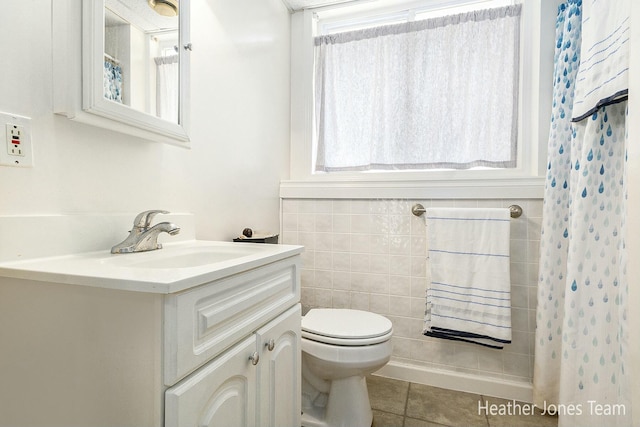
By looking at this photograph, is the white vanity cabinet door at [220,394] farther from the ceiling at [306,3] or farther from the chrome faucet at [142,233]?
the ceiling at [306,3]

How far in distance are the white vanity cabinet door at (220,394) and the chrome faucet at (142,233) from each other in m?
0.40

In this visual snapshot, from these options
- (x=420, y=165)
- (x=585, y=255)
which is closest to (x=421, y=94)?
(x=420, y=165)

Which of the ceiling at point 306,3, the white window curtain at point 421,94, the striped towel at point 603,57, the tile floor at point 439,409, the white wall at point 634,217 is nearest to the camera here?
the white wall at point 634,217

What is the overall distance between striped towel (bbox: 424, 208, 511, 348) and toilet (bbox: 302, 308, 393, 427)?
1.31 ft

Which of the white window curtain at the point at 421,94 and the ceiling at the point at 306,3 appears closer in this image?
the white window curtain at the point at 421,94

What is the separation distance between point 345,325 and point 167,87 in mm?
1142

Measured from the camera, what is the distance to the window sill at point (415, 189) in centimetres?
159

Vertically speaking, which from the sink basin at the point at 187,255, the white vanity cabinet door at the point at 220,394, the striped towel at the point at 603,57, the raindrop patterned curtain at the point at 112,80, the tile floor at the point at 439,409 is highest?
the striped towel at the point at 603,57

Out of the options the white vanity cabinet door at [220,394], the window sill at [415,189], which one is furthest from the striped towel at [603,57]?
the white vanity cabinet door at [220,394]

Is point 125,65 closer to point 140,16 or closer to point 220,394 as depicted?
point 140,16

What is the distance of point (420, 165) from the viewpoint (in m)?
1.88

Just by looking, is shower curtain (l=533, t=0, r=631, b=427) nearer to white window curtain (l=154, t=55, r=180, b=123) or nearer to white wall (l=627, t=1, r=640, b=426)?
white wall (l=627, t=1, r=640, b=426)

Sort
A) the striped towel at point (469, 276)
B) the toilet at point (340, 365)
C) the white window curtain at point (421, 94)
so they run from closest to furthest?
the toilet at point (340, 365), the striped towel at point (469, 276), the white window curtain at point (421, 94)

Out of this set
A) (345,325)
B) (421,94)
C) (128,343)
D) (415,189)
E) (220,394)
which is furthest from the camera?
(421,94)
